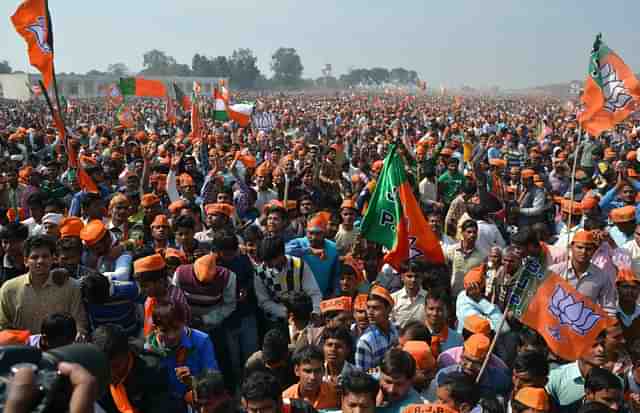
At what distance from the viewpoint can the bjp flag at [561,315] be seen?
140 inches

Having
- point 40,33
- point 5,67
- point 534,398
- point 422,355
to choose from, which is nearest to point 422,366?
point 422,355

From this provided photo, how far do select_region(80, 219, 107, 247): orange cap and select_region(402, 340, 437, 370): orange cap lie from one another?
2.33m

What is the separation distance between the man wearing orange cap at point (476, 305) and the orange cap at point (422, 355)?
79cm

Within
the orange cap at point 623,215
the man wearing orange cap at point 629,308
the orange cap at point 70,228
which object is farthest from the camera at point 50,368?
the orange cap at point 623,215

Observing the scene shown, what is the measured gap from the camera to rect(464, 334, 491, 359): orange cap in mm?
3643

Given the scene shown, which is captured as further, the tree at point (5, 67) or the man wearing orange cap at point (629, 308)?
the tree at point (5, 67)

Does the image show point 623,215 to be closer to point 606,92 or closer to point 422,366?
point 606,92

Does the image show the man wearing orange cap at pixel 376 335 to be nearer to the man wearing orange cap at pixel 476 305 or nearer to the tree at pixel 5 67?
the man wearing orange cap at pixel 476 305

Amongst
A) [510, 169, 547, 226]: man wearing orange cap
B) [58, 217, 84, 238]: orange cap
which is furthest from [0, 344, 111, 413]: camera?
[510, 169, 547, 226]: man wearing orange cap

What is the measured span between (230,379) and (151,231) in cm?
188

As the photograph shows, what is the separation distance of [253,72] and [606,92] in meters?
99.0

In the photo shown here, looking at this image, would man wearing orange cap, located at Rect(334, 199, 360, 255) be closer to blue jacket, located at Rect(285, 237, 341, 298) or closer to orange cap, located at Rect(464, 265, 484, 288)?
blue jacket, located at Rect(285, 237, 341, 298)

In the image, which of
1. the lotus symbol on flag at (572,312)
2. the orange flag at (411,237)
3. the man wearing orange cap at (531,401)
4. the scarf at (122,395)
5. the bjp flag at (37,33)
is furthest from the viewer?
the bjp flag at (37,33)

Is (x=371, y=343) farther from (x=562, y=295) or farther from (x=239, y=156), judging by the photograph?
(x=239, y=156)
